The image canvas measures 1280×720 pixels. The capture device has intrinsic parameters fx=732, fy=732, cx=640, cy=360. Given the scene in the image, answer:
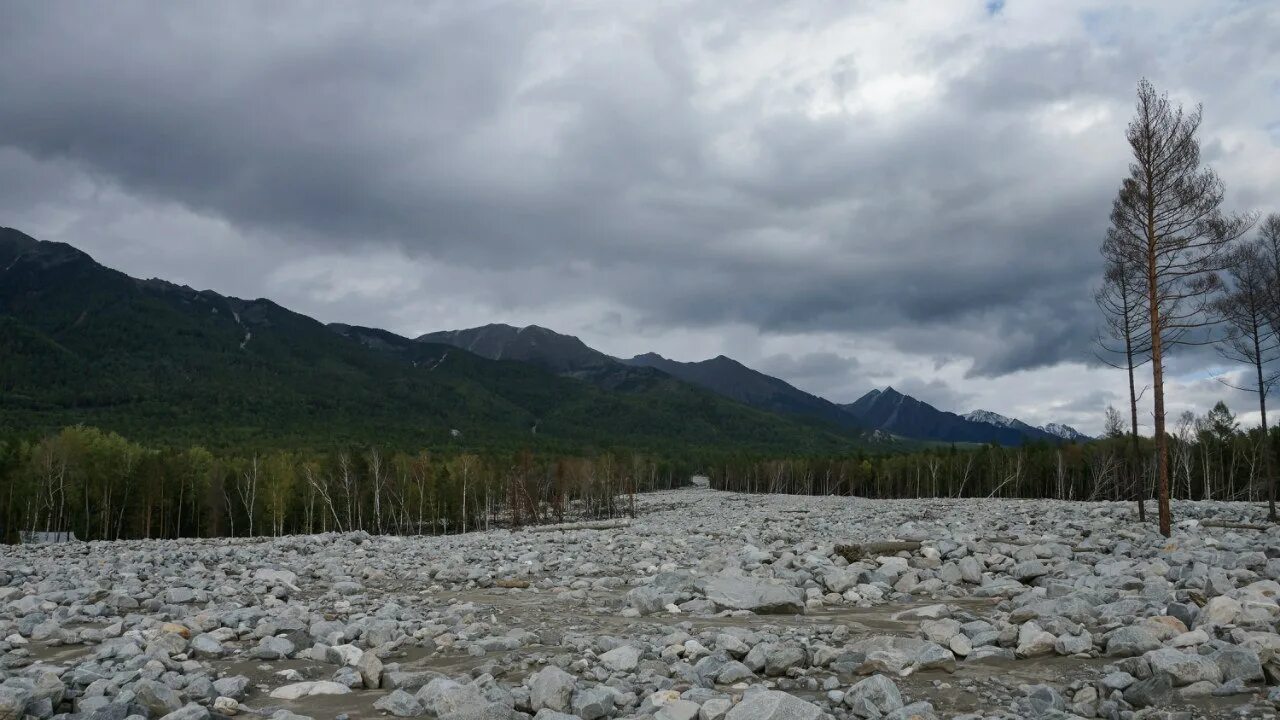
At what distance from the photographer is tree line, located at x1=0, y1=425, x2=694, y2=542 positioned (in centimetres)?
6094

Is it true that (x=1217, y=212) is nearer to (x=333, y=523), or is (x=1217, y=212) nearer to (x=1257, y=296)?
(x=1257, y=296)

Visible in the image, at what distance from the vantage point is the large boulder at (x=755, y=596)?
47.6ft

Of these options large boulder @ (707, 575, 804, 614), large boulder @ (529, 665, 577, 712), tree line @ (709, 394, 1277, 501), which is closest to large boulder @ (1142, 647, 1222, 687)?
large boulder @ (529, 665, 577, 712)

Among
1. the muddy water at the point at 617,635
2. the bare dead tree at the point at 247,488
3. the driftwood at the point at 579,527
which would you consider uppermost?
the muddy water at the point at 617,635

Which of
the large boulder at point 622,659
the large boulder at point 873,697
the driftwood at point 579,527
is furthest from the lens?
the driftwood at point 579,527

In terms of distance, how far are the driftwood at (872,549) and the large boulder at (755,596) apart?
20.5ft

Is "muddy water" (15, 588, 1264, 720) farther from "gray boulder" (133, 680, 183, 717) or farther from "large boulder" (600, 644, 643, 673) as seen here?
"large boulder" (600, 644, 643, 673)

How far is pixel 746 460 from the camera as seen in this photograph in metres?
170

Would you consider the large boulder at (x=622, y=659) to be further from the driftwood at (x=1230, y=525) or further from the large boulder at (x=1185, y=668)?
the driftwood at (x=1230, y=525)

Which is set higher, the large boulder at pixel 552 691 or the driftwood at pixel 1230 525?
the large boulder at pixel 552 691

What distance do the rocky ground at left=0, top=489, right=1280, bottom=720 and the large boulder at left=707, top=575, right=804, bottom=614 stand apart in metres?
0.05

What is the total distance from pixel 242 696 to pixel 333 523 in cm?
7447

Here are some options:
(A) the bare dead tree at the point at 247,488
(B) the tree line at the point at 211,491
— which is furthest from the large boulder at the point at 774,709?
(A) the bare dead tree at the point at 247,488

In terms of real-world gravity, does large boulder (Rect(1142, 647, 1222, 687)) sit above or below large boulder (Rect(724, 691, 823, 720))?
above
